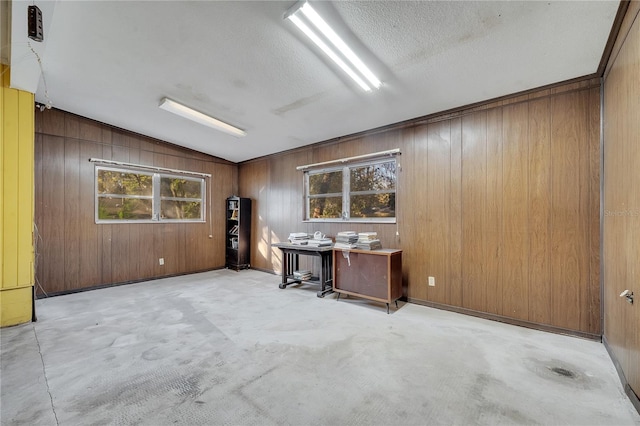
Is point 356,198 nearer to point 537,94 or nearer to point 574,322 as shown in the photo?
point 537,94

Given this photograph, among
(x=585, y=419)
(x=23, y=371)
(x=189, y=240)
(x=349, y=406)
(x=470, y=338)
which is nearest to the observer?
(x=585, y=419)

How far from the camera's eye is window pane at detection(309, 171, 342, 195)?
4.79 metres

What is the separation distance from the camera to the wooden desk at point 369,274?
11.4 feet

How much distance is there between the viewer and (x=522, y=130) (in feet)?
9.78

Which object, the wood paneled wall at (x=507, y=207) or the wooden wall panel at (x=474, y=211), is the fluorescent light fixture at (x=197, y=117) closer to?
the wood paneled wall at (x=507, y=207)

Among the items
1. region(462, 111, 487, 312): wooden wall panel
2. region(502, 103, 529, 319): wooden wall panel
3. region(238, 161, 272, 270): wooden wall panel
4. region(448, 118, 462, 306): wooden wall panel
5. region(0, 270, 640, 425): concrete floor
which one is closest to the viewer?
region(0, 270, 640, 425): concrete floor

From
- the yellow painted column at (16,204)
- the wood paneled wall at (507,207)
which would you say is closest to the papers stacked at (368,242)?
the wood paneled wall at (507,207)

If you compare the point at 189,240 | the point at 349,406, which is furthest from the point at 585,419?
the point at 189,240

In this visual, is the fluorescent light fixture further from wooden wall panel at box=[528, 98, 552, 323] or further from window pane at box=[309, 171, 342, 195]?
wooden wall panel at box=[528, 98, 552, 323]

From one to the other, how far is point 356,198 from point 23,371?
4053 mm

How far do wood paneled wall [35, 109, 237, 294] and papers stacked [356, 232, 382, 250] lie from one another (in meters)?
3.87

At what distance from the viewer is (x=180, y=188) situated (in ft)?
18.5

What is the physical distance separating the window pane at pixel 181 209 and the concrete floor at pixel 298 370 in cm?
242

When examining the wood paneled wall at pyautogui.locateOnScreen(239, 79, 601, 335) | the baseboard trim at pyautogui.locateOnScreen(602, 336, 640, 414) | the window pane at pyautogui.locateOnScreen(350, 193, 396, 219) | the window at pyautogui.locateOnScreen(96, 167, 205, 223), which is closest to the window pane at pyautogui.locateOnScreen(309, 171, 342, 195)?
the window pane at pyautogui.locateOnScreen(350, 193, 396, 219)
